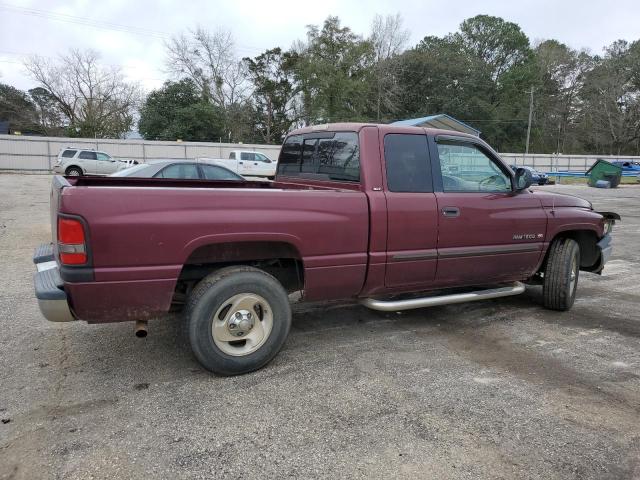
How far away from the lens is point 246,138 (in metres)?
51.3

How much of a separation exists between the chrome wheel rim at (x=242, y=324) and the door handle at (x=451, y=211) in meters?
1.77

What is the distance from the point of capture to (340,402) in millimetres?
3164

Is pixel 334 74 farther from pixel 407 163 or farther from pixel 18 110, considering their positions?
pixel 407 163

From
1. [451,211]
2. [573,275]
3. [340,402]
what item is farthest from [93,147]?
[340,402]

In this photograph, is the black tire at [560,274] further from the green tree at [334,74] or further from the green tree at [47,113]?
the green tree at [47,113]

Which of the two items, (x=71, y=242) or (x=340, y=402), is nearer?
(x=71, y=242)

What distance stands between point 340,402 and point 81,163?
2794 cm

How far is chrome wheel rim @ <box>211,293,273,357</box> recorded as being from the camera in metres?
3.42

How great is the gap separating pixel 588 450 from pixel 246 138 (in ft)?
168

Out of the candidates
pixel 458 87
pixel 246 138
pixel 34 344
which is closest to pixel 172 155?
pixel 246 138

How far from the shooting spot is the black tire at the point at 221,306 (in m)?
3.31

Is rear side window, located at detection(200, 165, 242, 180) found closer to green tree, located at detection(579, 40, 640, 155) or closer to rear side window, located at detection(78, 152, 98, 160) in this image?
rear side window, located at detection(78, 152, 98, 160)

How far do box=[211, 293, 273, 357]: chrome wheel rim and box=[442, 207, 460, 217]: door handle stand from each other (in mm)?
1769

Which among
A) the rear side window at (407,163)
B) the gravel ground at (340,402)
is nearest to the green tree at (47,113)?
the gravel ground at (340,402)
